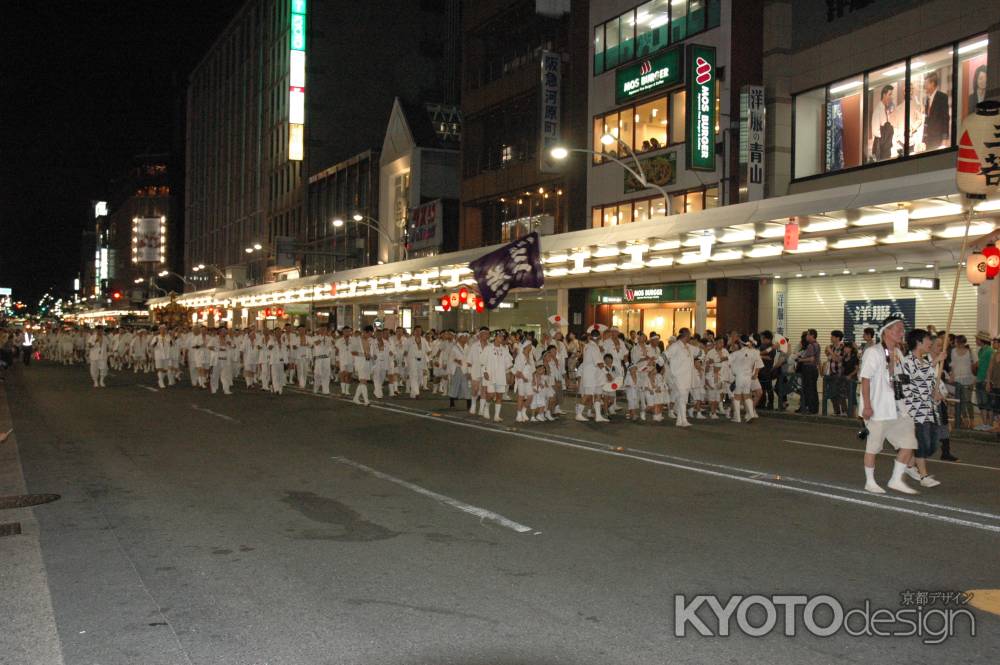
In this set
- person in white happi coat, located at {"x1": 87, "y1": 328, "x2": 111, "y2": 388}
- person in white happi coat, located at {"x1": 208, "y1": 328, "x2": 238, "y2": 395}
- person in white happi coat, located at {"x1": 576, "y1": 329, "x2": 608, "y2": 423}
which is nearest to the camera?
person in white happi coat, located at {"x1": 576, "y1": 329, "x2": 608, "y2": 423}

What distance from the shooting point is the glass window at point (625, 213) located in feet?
102

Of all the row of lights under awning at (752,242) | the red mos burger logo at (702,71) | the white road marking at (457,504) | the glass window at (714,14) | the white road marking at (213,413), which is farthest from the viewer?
the glass window at (714,14)

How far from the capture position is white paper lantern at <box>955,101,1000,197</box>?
12859 millimetres

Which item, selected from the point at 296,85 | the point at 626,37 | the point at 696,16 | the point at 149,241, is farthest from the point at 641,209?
the point at 149,241

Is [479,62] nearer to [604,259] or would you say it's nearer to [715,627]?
[604,259]

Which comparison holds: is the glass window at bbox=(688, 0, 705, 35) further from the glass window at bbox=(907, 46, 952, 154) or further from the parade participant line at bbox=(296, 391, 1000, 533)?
the parade participant line at bbox=(296, 391, 1000, 533)

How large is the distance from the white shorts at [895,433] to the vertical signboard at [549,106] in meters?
25.7

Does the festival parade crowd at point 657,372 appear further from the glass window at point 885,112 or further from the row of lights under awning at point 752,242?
the glass window at point 885,112

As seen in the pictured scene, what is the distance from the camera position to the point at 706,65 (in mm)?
26156

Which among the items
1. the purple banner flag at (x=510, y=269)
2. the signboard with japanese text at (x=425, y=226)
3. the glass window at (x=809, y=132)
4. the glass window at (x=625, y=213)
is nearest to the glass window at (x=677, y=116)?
the glass window at (x=625, y=213)

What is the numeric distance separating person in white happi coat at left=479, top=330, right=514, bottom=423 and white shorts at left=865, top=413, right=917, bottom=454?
9055mm

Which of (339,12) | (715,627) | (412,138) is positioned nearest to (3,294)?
(339,12)

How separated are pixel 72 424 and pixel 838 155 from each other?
20.1 metres

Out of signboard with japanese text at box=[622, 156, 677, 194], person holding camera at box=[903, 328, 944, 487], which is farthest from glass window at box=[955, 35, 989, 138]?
person holding camera at box=[903, 328, 944, 487]
